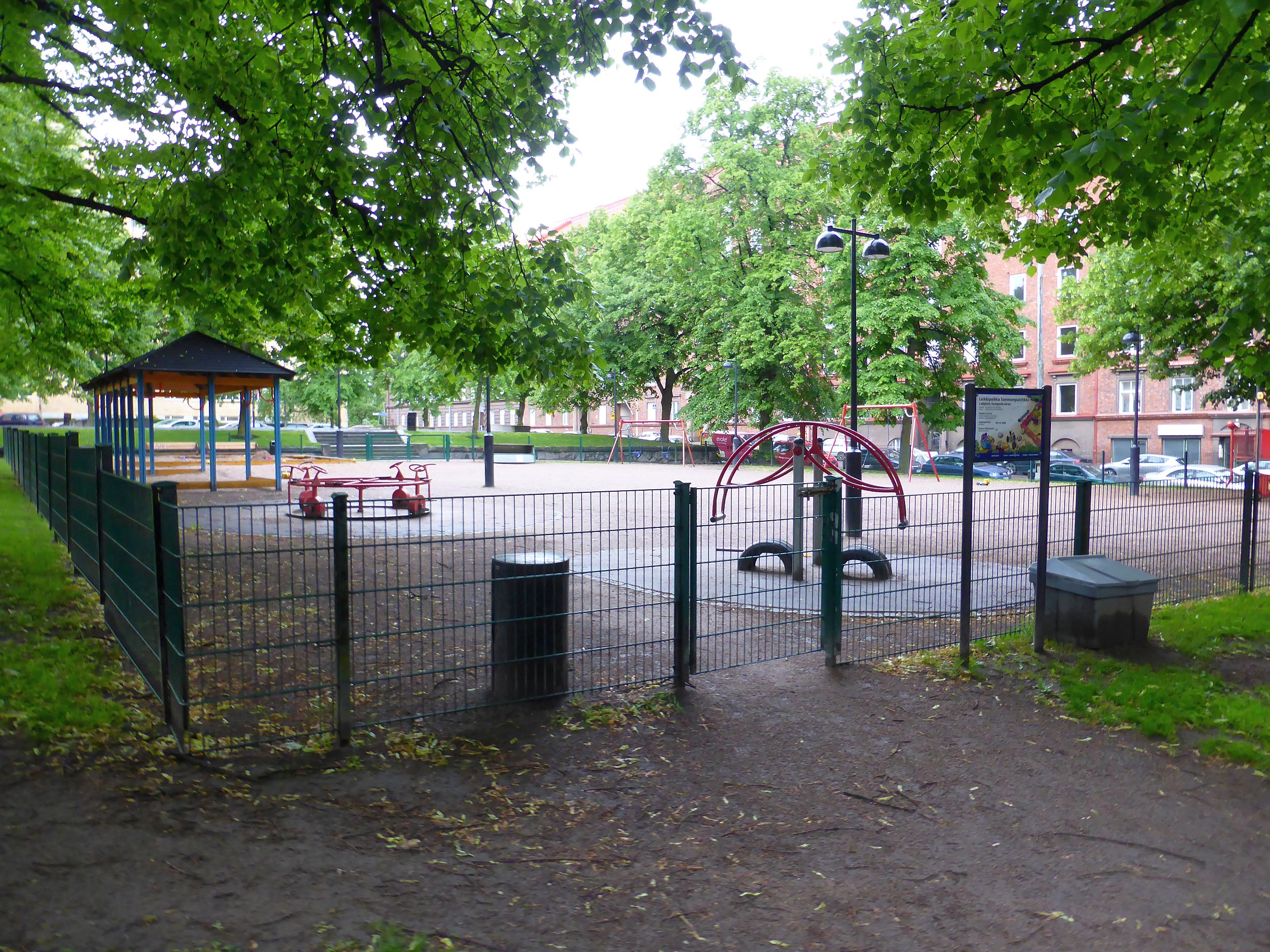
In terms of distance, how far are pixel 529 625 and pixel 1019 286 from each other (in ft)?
162

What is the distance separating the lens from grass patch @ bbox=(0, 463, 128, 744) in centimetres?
515

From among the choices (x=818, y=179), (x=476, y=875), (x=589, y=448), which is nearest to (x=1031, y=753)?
(x=476, y=875)

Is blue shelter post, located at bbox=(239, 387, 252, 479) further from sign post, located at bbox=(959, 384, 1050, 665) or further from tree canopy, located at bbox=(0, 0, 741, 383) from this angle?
sign post, located at bbox=(959, 384, 1050, 665)

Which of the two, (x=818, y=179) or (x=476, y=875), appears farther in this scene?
(x=818, y=179)

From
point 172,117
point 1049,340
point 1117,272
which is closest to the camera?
point 172,117

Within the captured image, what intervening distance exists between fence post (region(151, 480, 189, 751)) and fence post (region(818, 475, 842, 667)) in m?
3.87

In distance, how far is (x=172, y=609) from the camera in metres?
4.59

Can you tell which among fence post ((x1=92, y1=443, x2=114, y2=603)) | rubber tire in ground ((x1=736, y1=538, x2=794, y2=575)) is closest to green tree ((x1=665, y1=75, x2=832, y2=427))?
rubber tire in ground ((x1=736, y1=538, x2=794, y2=575))

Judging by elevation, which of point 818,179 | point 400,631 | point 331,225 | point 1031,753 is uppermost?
point 818,179

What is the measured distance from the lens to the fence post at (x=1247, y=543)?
9.26m

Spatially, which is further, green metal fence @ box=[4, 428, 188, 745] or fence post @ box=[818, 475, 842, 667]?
fence post @ box=[818, 475, 842, 667]

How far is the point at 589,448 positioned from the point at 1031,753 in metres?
46.1

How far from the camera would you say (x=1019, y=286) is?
48906 mm

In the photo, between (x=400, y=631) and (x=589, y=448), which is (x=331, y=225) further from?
(x=589, y=448)
